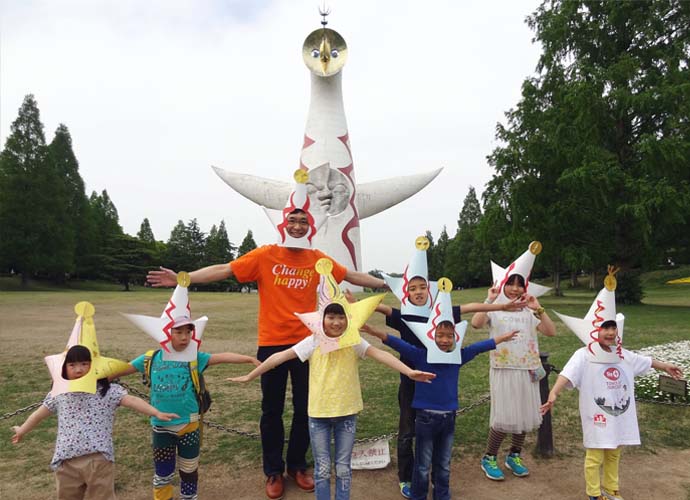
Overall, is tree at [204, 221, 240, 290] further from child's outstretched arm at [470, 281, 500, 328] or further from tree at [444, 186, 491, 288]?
child's outstretched arm at [470, 281, 500, 328]

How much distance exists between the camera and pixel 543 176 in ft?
56.4

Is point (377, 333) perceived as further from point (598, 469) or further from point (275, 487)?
point (598, 469)

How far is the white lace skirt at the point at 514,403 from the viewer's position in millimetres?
3559

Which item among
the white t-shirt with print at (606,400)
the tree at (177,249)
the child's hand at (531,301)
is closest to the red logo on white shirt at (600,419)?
the white t-shirt with print at (606,400)

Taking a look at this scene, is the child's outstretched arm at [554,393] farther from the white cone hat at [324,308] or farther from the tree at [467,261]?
the tree at [467,261]

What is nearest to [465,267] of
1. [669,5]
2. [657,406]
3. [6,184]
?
[669,5]

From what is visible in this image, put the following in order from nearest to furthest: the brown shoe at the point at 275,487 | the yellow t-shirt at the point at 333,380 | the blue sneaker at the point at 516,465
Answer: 1. the yellow t-shirt at the point at 333,380
2. the brown shoe at the point at 275,487
3. the blue sneaker at the point at 516,465

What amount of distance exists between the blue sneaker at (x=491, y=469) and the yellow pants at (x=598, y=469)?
65cm

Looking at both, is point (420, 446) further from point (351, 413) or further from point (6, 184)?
point (6, 184)

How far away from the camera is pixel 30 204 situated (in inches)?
1209

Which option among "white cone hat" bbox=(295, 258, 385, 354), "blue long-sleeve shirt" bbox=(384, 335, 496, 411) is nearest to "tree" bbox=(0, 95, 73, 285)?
"white cone hat" bbox=(295, 258, 385, 354)

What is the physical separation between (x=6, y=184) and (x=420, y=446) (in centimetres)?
3486

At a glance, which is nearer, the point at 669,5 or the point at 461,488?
the point at 461,488

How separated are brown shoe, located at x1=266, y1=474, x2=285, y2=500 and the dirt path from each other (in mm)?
65
